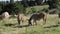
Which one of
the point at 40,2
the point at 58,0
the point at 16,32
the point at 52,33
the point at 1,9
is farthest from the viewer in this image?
the point at 40,2

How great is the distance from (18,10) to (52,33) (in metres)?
12.2

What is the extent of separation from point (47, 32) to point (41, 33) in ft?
1.56

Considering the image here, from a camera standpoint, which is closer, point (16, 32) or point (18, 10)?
point (16, 32)

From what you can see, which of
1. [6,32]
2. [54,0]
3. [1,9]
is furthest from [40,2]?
[6,32]

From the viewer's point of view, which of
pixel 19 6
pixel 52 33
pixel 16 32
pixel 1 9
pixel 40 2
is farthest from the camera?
pixel 40 2

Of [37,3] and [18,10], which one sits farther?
[37,3]

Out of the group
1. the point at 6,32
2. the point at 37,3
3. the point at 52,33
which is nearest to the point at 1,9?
the point at 6,32

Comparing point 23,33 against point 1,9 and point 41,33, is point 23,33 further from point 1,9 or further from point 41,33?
point 1,9

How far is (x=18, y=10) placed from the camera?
81.0 feet

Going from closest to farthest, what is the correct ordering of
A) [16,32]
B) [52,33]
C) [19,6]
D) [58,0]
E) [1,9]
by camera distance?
1. [52,33]
2. [16,32]
3. [19,6]
4. [1,9]
5. [58,0]

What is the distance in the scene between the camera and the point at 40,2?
41.8 metres

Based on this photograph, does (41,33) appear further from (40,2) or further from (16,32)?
(40,2)

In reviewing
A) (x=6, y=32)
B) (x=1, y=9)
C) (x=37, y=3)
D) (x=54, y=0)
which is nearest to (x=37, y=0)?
(x=37, y=3)

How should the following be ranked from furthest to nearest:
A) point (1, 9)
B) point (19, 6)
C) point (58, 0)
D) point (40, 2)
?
point (40, 2) < point (58, 0) < point (1, 9) < point (19, 6)
